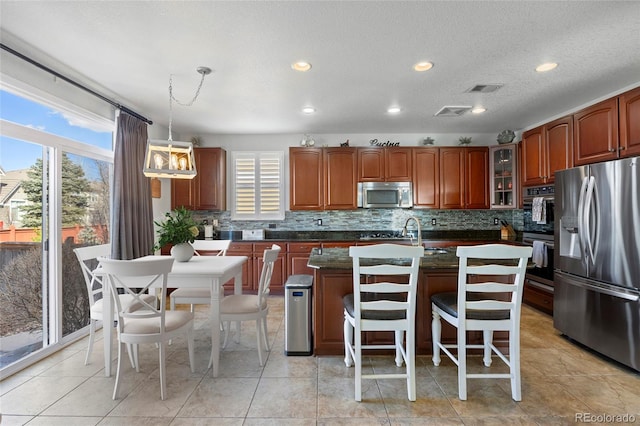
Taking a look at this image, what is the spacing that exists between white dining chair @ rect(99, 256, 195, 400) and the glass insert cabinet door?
4.79 m

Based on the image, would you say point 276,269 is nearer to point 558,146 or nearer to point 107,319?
point 107,319

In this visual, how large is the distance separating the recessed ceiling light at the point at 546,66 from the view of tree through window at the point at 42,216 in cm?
443

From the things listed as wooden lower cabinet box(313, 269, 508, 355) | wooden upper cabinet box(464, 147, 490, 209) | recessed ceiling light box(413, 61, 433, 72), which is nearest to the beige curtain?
wooden lower cabinet box(313, 269, 508, 355)

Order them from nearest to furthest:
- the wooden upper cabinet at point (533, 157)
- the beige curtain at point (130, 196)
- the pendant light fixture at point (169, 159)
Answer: the pendant light fixture at point (169, 159)
the beige curtain at point (130, 196)
the wooden upper cabinet at point (533, 157)

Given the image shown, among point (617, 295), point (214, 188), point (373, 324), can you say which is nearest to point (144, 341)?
point (373, 324)

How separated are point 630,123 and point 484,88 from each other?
126 cm

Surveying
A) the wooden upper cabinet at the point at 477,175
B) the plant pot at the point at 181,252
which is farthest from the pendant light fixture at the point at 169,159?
the wooden upper cabinet at the point at 477,175

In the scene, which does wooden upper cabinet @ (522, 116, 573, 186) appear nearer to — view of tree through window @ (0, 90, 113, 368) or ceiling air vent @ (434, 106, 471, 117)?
ceiling air vent @ (434, 106, 471, 117)

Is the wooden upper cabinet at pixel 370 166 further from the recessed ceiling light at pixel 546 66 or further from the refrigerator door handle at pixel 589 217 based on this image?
the refrigerator door handle at pixel 589 217

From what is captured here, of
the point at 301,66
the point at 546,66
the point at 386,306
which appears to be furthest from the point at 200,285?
the point at 546,66

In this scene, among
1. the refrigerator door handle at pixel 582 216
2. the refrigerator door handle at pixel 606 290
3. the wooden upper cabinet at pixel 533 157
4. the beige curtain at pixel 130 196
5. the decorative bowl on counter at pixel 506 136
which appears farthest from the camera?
the decorative bowl on counter at pixel 506 136

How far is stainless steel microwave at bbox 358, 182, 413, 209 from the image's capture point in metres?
4.96


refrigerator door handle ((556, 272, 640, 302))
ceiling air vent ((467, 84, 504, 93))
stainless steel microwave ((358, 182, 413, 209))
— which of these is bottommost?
refrigerator door handle ((556, 272, 640, 302))

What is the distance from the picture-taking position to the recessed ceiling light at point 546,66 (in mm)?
2719
